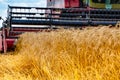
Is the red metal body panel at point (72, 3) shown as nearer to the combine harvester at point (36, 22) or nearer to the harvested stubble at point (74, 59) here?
the combine harvester at point (36, 22)

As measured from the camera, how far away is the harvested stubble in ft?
19.3

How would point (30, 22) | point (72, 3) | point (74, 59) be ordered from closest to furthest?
point (74, 59), point (30, 22), point (72, 3)

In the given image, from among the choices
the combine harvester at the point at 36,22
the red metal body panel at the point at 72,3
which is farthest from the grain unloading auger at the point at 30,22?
the red metal body panel at the point at 72,3

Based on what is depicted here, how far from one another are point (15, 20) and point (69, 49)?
6106 millimetres

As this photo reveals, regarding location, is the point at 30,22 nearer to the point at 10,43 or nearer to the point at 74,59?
the point at 10,43

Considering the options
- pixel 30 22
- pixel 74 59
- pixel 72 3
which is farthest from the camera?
pixel 72 3

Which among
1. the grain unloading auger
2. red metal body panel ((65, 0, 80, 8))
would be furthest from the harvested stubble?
red metal body panel ((65, 0, 80, 8))

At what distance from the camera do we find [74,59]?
22.3 feet

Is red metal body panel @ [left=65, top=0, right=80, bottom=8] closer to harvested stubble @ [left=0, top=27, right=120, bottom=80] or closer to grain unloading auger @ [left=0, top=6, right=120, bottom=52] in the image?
grain unloading auger @ [left=0, top=6, right=120, bottom=52]

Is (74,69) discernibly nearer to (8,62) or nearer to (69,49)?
(69,49)

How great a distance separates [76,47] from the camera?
695 cm

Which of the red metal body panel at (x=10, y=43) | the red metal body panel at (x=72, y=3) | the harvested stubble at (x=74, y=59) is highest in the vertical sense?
the red metal body panel at (x=72, y=3)

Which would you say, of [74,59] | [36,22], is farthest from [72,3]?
[74,59]

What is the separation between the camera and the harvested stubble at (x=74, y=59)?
5893 millimetres
